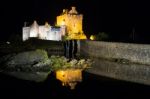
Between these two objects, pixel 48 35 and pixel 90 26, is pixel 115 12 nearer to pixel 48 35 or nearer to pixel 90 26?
pixel 90 26

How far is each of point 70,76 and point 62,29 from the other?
31.3 meters

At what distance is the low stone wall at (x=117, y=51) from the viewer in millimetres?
37781

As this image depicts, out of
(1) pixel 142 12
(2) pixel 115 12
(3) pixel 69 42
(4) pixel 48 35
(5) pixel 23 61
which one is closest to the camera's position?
(5) pixel 23 61

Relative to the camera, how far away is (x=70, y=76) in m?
29.5

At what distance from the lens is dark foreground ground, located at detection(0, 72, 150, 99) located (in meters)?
21.8

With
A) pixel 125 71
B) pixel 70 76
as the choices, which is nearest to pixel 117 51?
pixel 125 71

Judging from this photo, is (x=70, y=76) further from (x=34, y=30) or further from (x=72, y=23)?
(x=34, y=30)

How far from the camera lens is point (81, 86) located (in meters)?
24.7

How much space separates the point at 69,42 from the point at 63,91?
25.7m

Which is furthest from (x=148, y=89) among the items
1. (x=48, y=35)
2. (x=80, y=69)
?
(x=48, y=35)

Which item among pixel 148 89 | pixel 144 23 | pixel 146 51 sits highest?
pixel 144 23

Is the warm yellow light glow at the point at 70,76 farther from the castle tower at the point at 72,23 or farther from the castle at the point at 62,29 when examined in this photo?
the castle tower at the point at 72,23

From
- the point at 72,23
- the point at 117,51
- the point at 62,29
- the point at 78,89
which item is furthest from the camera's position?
the point at 72,23

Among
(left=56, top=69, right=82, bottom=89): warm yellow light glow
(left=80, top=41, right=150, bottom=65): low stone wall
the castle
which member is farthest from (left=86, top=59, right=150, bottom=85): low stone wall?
the castle
